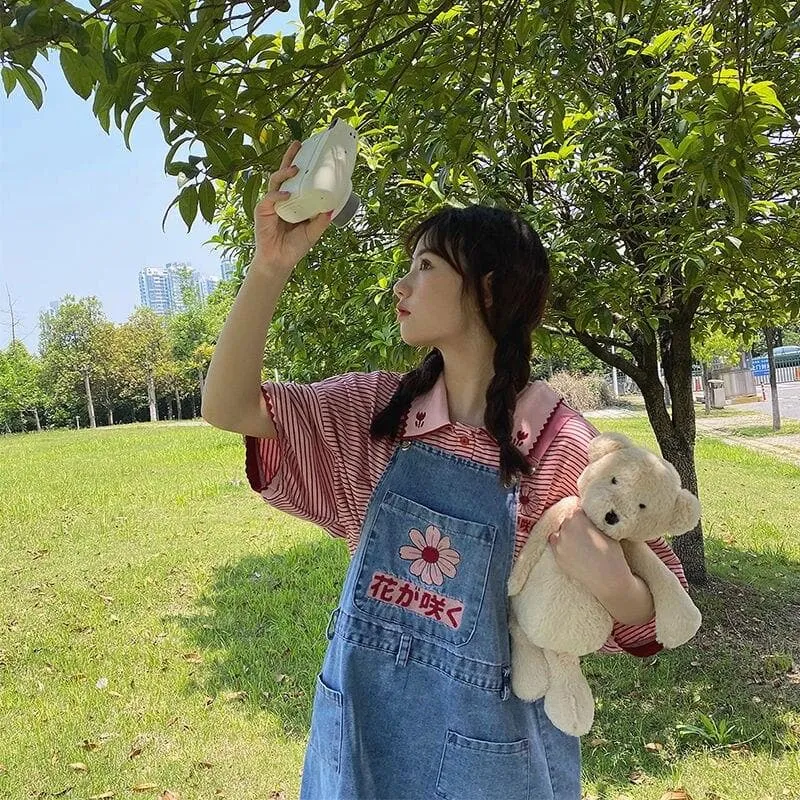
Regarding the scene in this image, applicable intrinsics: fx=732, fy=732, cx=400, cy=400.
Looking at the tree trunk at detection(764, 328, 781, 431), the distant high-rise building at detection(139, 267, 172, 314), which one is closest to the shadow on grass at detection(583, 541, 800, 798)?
the tree trunk at detection(764, 328, 781, 431)

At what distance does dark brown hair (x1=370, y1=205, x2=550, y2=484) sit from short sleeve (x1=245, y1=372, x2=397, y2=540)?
0.04 meters

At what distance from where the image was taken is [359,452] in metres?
1.17

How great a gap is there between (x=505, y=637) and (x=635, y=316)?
206 centimetres

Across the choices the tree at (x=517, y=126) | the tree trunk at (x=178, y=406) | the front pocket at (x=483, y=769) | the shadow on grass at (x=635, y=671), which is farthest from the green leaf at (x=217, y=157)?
the tree trunk at (x=178, y=406)

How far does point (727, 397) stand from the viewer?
20.7 m

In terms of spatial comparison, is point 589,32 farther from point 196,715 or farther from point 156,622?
point 156,622

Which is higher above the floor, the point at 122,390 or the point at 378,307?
the point at 378,307

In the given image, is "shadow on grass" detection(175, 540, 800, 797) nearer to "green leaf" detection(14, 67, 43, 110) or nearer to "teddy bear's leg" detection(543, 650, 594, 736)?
"teddy bear's leg" detection(543, 650, 594, 736)

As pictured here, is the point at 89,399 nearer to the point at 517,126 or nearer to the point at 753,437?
the point at 753,437

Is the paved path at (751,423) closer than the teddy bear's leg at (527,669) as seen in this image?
No

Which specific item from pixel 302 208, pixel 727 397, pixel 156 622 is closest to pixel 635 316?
pixel 302 208

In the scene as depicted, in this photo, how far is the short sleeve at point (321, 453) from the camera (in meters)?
1.12

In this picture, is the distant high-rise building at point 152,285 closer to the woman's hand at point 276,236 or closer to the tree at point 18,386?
the tree at point 18,386

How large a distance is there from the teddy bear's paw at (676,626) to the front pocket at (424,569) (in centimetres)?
26
